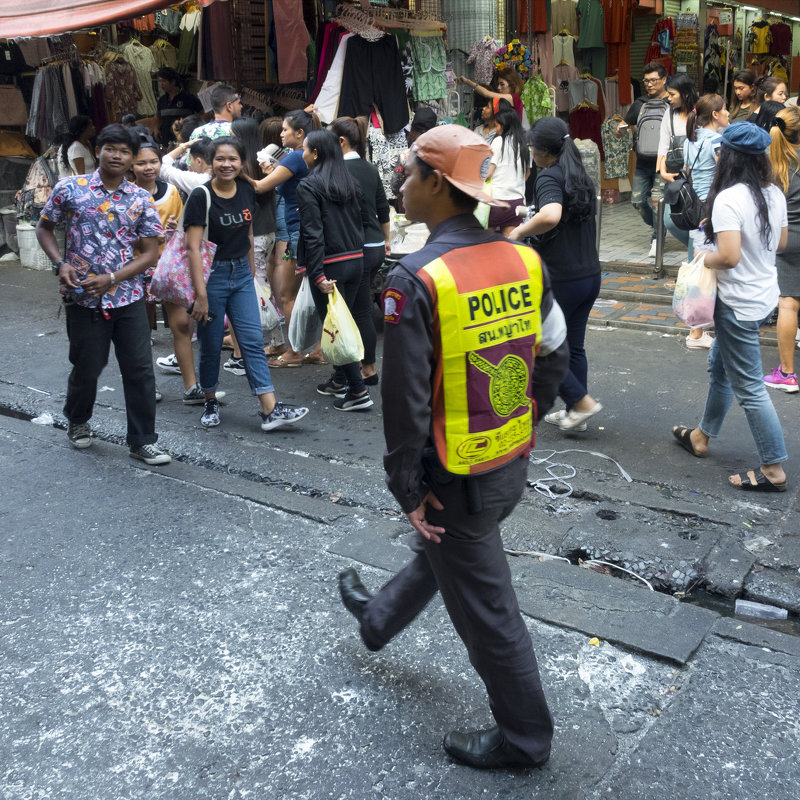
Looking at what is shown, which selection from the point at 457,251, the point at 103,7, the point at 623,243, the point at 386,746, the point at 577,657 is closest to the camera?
the point at 457,251

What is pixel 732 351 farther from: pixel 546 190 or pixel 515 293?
pixel 515 293

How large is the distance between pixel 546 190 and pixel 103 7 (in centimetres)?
383

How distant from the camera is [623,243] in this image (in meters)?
10.7

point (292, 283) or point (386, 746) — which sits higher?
point (292, 283)

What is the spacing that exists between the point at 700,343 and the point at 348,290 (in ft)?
9.86

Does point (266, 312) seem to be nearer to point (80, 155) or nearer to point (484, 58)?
point (484, 58)

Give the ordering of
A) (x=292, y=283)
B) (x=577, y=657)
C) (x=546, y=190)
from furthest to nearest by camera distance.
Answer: (x=292, y=283), (x=546, y=190), (x=577, y=657)

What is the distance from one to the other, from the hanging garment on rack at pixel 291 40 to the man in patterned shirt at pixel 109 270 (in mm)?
4620

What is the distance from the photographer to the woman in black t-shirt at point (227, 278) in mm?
5504

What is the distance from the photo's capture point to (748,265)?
14.8ft

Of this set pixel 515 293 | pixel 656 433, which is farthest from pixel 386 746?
pixel 656 433

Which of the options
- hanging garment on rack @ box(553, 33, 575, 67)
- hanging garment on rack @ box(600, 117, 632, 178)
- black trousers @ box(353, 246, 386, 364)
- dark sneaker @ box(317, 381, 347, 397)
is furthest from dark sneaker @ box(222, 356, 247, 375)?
hanging garment on rack @ box(600, 117, 632, 178)

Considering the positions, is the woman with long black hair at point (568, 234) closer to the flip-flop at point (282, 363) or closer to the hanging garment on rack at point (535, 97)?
the flip-flop at point (282, 363)

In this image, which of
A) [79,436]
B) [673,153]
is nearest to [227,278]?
[79,436]
